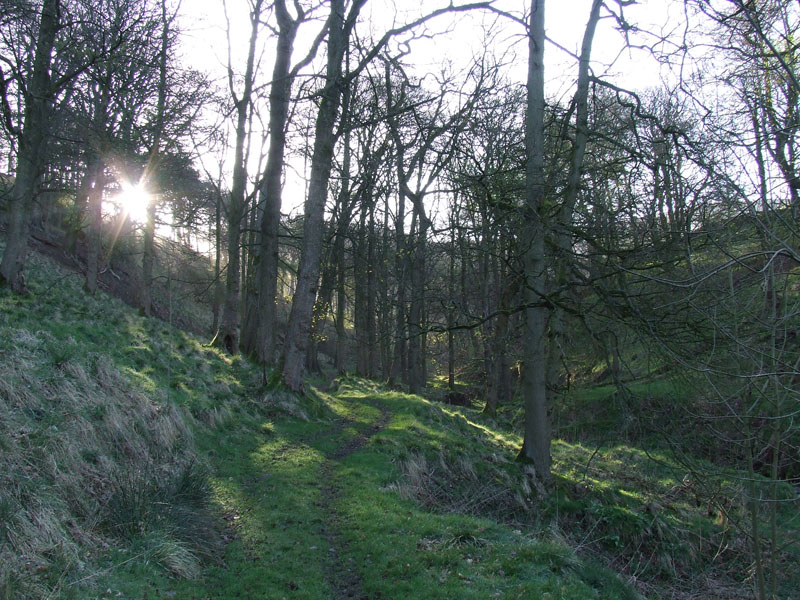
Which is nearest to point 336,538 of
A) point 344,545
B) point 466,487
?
point 344,545

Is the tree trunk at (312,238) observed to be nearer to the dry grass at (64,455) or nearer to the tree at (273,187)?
the tree at (273,187)

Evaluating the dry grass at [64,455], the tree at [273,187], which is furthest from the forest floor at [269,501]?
the tree at [273,187]

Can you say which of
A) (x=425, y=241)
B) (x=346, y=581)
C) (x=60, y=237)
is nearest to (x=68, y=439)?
(x=346, y=581)

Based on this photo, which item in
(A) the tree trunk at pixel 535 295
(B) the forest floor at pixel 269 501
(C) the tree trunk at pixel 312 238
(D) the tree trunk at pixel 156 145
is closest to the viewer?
(B) the forest floor at pixel 269 501

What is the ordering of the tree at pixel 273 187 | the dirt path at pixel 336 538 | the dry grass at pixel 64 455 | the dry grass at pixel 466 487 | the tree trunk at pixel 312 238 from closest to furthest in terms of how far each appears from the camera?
the dry grass at pixel 64 455
the dirt path at pixel 336 538
the dry grass at pixel 466 487
the tree trunk at pixel 312 238
the tree at pixel 273 187

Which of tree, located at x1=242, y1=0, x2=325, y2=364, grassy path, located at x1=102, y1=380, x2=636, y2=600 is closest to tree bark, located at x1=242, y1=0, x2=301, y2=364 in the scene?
tree, located at x1=242, y1=0, x2=325, y2=364

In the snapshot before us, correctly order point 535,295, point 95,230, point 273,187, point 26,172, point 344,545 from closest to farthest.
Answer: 1. point 344,545
2. point 535,295
3. point 26,172
4. point 273,187
5. point 95,230

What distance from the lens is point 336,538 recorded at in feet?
20.5

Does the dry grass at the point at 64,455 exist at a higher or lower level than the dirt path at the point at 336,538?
higher

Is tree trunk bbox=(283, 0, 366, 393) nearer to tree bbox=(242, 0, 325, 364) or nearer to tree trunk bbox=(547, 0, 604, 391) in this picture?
tree bbox=(242, 0, 325, 364)

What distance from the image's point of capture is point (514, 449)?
43.8 ft

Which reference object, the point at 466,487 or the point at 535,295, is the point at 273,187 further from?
the point at 466,487

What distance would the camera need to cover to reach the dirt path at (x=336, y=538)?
203 inches

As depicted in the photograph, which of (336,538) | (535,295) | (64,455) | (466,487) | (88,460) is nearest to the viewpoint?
(64,455)
